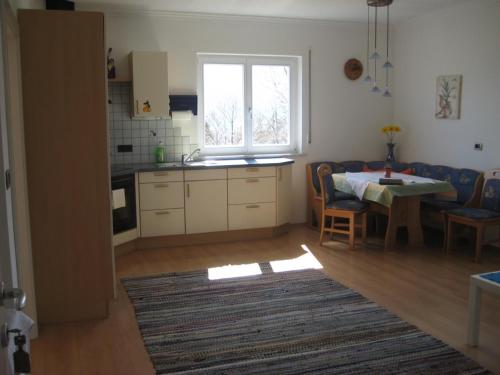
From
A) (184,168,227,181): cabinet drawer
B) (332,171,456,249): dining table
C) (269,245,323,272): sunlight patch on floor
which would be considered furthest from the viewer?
(184,168,227,181): cabinet drawer

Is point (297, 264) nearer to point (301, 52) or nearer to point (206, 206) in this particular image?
point (206, 206)

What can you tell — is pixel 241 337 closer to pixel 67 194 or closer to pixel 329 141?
pixel 67 194

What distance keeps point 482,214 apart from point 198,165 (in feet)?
9.21

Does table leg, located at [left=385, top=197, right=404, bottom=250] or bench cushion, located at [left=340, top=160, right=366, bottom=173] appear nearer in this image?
table leg, located at [left=385, top=197, right=404, bottom=250]

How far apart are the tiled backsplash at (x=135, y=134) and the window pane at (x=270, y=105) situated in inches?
36.6

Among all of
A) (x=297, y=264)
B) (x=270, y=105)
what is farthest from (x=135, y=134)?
(x=297, y=264)

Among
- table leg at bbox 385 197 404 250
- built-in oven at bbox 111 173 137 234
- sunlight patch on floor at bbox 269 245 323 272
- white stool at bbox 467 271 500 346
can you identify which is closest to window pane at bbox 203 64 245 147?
built-in oven at bbox 111 173 137 234

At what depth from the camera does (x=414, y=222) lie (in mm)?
5375

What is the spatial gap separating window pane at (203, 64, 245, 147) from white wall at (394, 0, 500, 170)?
211cm

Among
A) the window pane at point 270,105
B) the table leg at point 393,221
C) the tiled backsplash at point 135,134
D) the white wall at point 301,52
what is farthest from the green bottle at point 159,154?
the table leg at point 393,221

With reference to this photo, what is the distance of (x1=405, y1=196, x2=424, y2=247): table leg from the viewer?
17.5ft

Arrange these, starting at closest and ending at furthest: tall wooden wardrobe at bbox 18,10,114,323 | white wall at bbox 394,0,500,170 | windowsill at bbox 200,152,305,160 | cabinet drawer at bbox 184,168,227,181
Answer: tall wooden wardrobe at bbox 18,10,114,323, white wall at bbox 394,0,500,170, cabinet drawer at bbox 184,168,227,181, windowsill at bbox 200,152,305,160

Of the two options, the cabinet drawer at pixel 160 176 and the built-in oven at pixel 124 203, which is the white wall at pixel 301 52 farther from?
the built-in oven at pixel 124 203

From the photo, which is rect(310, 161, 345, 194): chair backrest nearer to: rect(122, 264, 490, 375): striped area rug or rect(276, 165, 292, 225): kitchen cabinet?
rect(276, 165, 292, 225): kitchen cabinet
